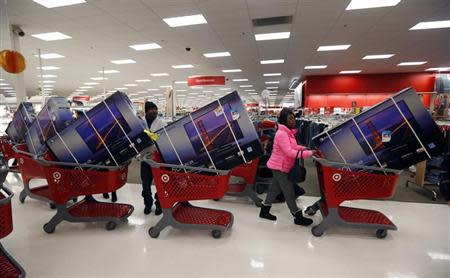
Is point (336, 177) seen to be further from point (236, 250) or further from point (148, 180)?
point (148, 180)

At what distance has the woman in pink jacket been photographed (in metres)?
3.05

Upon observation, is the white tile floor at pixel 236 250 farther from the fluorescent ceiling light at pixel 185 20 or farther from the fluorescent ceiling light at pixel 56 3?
the fluorescent ceiling light at pixel 185 20

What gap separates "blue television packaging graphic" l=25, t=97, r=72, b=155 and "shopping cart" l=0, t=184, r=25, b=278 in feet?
5.81

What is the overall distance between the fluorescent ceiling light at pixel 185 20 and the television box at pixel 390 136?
4.64 meters

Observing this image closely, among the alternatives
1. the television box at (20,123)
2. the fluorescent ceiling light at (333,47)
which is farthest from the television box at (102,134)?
the fluorescent ceiling light at (333,47)

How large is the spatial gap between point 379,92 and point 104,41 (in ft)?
47.2

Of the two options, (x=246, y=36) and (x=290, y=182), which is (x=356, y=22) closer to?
(x=246, y=36)

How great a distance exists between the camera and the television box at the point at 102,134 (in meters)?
2.97

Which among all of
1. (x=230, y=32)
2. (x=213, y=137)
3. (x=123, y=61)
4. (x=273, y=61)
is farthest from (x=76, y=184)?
(x=273, y=61)

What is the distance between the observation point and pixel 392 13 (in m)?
5.93

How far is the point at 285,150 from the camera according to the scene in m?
3.04

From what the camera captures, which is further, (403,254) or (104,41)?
(104,41)

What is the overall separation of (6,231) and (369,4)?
22.7 ft

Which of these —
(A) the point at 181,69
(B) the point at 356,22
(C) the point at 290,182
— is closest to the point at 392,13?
(B) the point at 356,22
